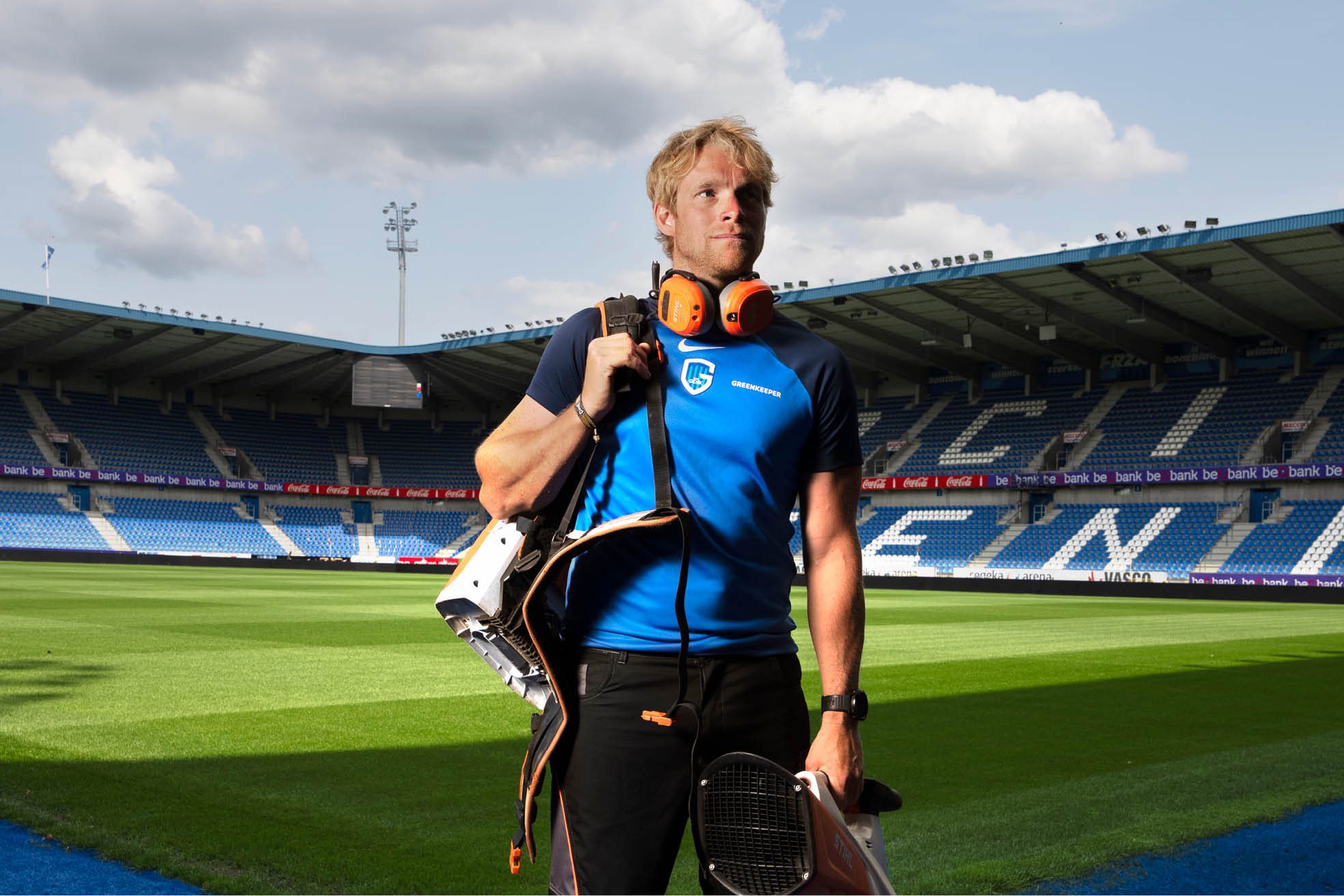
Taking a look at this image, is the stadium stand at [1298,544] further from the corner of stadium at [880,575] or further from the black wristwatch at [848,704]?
the black wristwatch at [848,704]

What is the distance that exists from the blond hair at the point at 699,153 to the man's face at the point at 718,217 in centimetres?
1

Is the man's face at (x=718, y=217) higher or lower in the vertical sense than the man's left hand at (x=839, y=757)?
higher

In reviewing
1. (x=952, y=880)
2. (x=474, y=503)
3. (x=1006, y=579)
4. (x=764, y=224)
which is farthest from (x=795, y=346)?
(x=474, y=503)

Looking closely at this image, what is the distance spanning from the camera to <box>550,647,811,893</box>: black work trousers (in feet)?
7.36

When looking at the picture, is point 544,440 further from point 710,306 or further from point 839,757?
point 839,757

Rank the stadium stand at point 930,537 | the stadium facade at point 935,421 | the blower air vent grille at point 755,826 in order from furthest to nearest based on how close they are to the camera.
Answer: the stadium stand at point 930,537 → the stadium facade at point 935,421 → the blower air vent grille at point 755,826

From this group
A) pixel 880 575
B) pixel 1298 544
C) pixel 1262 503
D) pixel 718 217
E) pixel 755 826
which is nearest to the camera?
pixel 755 826

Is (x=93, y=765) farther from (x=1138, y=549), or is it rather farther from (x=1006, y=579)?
(x=1138, y=549)

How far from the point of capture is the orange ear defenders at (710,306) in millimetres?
2328

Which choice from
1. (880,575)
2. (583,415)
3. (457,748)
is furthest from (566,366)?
(880,575)

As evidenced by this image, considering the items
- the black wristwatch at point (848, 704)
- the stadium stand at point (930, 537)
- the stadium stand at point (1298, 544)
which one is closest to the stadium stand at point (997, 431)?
the stadium stand at point (930, 537)

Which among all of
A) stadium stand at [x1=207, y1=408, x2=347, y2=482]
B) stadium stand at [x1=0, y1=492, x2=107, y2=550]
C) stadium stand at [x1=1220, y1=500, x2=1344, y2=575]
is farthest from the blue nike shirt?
stadium stand at [x1=207, y1=408, x2=347, y2=482]

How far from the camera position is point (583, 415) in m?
2.28

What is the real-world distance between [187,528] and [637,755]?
57.0m
